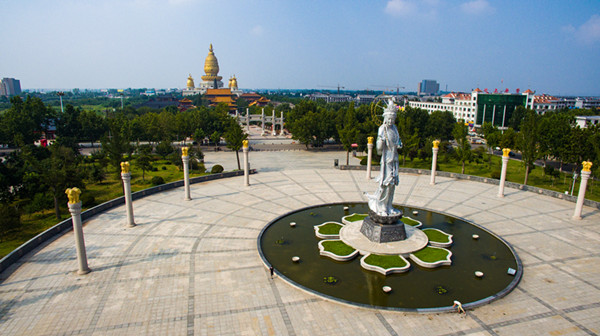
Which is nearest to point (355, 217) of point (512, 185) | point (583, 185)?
point (583, 185)

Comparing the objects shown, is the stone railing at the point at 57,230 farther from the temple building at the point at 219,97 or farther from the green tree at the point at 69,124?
the temple building at the point at 219,97

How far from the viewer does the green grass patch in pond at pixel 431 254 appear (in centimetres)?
1898

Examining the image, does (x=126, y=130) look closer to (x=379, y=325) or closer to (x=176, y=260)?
(x=176, y=260)

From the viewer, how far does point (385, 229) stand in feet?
68.0

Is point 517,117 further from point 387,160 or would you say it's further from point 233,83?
point 233,83

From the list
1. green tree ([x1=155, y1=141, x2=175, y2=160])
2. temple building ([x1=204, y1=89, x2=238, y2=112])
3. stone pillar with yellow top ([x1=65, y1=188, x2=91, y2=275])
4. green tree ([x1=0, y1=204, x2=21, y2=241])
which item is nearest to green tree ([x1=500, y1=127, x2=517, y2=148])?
green tree ([x1=155, y1=141, x2=175, y2=160])

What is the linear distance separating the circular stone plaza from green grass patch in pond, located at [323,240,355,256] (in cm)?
416

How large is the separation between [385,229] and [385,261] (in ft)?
8.33

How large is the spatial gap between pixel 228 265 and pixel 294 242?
A: 4.74 meters

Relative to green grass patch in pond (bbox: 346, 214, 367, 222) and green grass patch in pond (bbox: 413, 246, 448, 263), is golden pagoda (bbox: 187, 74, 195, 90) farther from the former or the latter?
green grass patch in pond (bbox: 413, 246, 448, 263)

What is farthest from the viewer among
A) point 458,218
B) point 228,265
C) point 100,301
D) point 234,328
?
point 458,218

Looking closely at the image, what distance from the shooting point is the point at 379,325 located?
13.8 meters

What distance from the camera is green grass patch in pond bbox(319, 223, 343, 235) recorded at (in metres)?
22.6

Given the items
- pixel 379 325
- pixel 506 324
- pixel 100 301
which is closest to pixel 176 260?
pixel 100 301
